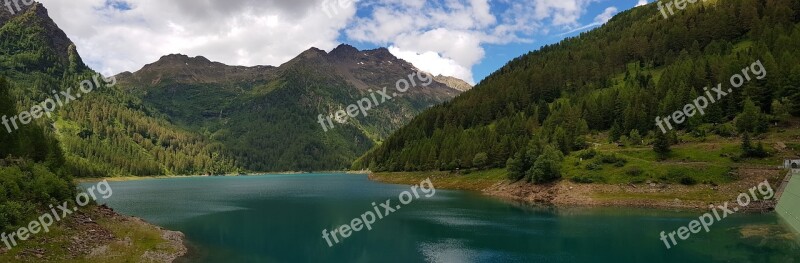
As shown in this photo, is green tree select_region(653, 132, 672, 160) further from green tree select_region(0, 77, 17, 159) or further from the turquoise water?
green tree select_region(0, 77, 17, 159)

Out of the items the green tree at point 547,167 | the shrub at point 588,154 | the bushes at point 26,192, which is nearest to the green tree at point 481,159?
the green tree at point 547,167

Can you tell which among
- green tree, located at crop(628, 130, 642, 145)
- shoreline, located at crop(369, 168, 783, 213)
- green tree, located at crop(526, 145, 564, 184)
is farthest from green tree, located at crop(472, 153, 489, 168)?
green tree, located at crop(628, 130, 642, 145)

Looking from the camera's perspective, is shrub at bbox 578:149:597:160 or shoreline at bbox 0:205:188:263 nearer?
shoreline at bbox 0:205:188:263

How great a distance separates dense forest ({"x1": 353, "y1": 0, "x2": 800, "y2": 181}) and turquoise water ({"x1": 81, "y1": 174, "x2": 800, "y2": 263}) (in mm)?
32746

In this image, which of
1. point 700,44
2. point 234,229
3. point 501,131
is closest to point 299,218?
point 234,229

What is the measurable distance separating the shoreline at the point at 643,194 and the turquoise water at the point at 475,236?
20.7 ft

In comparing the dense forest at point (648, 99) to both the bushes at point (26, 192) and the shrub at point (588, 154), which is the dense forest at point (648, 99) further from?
the bushes at point (26, 192)

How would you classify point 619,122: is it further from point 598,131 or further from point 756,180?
point 756,180

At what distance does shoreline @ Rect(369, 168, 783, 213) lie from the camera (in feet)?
265

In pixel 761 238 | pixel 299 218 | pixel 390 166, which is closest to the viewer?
pixel 761 238

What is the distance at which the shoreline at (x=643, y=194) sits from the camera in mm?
80625

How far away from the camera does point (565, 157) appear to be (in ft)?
370

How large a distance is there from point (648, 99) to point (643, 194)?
2348 inches

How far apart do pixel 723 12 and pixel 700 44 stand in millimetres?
14555
